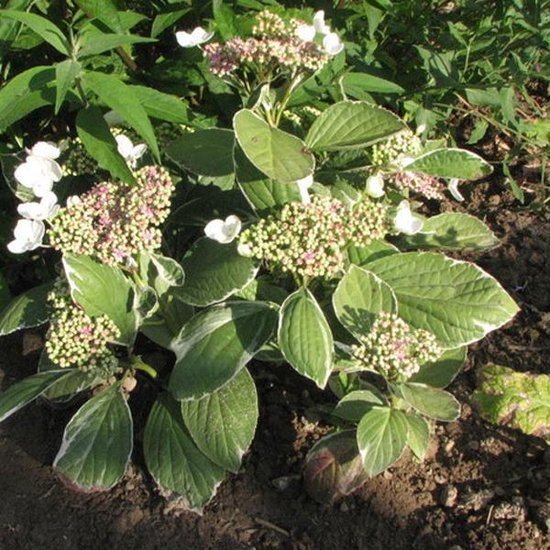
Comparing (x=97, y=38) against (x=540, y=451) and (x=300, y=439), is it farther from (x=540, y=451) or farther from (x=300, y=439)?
(x=540, y=451)

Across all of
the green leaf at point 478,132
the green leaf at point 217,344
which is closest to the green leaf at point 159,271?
the green leaf at point 217,344

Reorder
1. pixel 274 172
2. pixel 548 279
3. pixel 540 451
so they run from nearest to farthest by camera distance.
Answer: pixel 274 172, pixel 540 451, pixel 548 279

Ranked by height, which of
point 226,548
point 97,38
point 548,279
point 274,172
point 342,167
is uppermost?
point 97,38

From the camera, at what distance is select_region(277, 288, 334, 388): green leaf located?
177 cm

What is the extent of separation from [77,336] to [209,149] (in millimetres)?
602

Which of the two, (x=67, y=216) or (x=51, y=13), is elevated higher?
(x=51, y=13)

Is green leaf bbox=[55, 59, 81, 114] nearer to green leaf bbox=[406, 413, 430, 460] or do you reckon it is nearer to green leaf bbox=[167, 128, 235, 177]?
green leaf bbox=[167, 128, 235, 177]

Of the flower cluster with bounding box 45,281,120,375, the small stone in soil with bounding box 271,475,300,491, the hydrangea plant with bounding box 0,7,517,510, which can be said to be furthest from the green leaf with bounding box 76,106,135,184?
the small stone in soil with bounding box 271,475,300,491

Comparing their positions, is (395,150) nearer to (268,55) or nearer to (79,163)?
(268,55)

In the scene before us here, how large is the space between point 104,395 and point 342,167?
917mm

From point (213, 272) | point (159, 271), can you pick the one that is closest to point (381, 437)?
point (213, 272)

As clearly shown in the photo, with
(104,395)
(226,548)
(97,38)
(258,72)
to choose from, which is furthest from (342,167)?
(226,548)

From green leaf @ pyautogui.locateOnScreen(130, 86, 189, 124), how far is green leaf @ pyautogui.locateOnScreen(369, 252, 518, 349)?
68 centimetres

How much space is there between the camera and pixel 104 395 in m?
2.13
